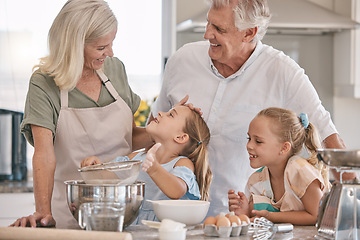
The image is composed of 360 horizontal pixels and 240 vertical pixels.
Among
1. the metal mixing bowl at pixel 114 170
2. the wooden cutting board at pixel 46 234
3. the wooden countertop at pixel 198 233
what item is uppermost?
the metal mixing bowl at pixel 114 170

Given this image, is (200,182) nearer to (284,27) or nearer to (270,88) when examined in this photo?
(270,88)

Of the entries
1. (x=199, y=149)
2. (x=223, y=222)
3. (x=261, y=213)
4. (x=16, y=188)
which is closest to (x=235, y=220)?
(x=223, y=222)

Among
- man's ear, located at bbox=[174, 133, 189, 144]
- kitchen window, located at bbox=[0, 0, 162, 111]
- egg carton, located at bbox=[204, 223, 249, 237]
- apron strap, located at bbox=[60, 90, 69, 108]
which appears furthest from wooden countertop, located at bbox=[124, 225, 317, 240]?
kitchen window, located at bbox=[0, 0, 162, 111]

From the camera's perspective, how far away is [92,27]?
1.74 m

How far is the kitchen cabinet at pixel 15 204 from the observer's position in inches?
119

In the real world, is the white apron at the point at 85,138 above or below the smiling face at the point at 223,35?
below

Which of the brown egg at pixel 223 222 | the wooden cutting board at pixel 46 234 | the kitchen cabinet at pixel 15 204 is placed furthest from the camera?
the kitchen cabinet at pixel 15 204

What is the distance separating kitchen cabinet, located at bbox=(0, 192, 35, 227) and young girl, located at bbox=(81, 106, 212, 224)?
132cm

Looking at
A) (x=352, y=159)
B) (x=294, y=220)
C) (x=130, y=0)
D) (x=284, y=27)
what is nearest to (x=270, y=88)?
(x=294, y=220)

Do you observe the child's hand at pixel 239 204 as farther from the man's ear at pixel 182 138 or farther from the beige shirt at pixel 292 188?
the man's ear at pixel 182 138

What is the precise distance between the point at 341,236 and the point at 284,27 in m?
2.44

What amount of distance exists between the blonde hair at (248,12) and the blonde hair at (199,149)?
0.37m

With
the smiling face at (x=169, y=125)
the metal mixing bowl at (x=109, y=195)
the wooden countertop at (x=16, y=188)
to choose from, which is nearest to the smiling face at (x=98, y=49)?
the smiling face at (x=169, y=125)

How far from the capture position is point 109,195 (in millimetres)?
1339
